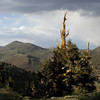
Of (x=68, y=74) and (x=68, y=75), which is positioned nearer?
(x=68, y=75)

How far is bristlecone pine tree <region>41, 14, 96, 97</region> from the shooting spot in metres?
28.4

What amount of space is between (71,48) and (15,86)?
1107 cm

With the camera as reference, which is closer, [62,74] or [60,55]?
[62,74]

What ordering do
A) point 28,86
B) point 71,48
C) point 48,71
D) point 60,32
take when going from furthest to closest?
point 60,32 < point 71,48 < point 48,71 < point 28,86

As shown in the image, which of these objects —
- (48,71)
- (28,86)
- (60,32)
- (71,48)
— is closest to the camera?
(28,86)

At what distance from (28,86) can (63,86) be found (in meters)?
5.50

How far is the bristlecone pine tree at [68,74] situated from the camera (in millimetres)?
28359

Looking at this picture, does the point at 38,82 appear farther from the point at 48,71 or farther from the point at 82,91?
the point at 82,91

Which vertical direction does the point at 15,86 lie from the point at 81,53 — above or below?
below

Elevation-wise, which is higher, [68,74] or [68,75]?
[68,74]

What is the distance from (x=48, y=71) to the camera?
28.8m

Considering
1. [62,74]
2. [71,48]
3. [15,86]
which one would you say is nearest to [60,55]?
[71,48]

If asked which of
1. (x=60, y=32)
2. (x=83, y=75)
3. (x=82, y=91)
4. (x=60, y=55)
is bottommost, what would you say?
(x=82, y=91)

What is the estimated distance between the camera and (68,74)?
→ 29.9 meters
